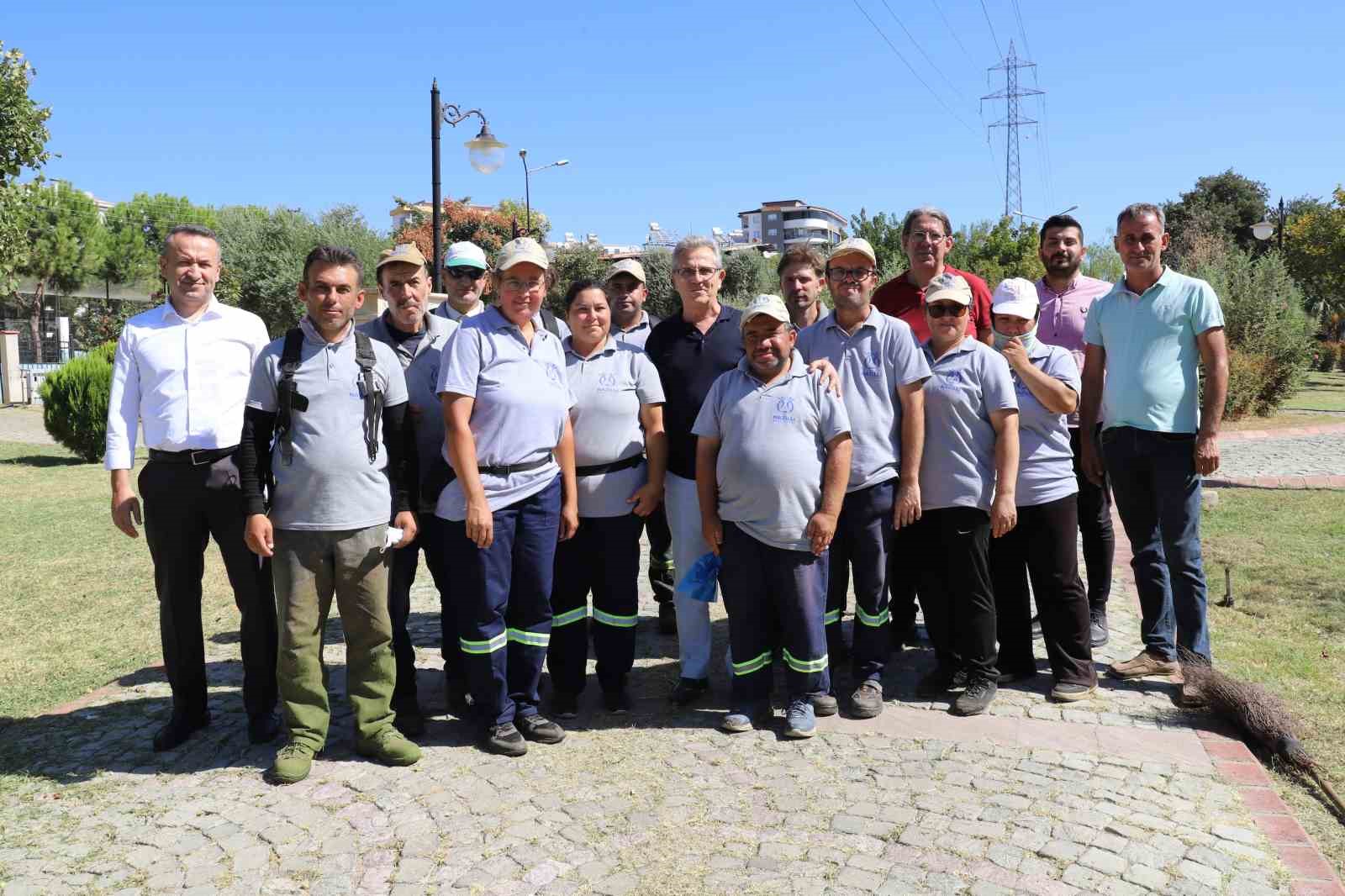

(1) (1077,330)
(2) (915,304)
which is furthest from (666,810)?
(1) (1077,330)

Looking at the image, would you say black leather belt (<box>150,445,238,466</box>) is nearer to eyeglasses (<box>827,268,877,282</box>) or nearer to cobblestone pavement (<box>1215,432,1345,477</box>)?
eyeglasses (<box>827,268,877,282</box>)

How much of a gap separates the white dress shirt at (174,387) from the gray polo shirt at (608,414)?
148 cm

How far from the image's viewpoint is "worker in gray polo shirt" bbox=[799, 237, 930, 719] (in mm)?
4832

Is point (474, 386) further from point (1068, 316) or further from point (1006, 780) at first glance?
point (1068, 316)

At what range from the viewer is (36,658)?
6.14 meters

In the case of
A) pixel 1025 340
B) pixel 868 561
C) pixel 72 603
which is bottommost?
pixel 72 603

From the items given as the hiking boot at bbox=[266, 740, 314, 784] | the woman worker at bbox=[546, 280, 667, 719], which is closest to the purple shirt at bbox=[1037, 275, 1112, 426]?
the woman worker at bbox=[546, 280, 667, 719]

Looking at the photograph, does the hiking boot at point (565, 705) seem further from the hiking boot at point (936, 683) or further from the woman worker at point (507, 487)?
the hiking boot at point (936, 683)

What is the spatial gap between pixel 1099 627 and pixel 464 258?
424 cm

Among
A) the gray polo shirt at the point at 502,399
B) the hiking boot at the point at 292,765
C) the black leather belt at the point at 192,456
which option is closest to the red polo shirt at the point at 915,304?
the gray polo shirt at the point at 502,399

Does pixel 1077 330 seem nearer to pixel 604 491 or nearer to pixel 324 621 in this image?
pixel 604 491

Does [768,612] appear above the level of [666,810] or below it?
above

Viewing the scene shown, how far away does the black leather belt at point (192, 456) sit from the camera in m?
4.46

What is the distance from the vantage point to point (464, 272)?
5062mm
